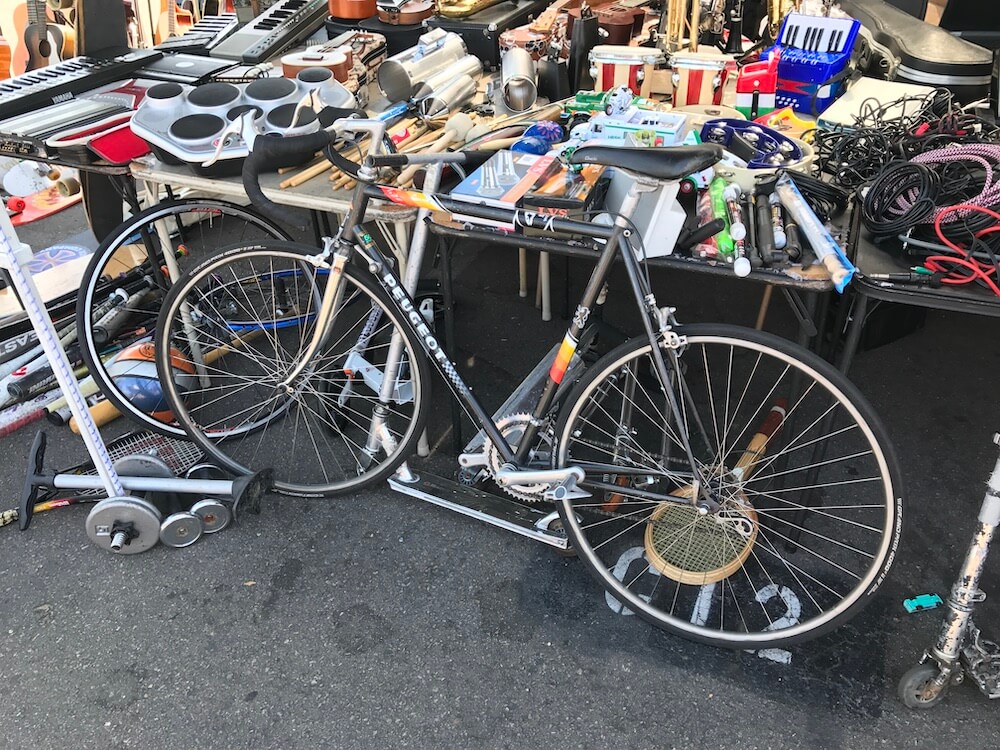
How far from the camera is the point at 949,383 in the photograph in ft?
9.95

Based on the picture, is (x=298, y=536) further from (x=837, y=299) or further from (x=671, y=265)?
(x=837, y=299)

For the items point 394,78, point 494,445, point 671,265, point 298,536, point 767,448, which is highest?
point 394,78

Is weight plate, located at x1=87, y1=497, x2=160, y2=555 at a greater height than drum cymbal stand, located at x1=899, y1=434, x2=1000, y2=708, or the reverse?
drum cymbal stand, located at x1=899, y1=434, x2=1000, y2=708

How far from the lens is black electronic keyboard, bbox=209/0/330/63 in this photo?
10.9 feet

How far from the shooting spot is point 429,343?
2.20 m

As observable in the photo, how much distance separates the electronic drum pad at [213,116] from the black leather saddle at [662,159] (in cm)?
109

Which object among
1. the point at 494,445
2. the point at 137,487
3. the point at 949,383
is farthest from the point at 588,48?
the point at 137,487

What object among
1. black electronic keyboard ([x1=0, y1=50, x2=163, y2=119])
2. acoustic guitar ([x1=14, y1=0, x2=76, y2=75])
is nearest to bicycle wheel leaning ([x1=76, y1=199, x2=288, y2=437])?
black electronic keyboard ([x1=0, y1=50, x2=163, y2=119])

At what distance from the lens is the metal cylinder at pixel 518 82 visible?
2.64 m

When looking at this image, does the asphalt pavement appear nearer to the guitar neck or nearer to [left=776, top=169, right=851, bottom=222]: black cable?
[left=776, top=169, right=851, bottom=222]: black cable

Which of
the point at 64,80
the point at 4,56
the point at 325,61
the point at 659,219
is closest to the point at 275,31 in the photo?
the point at 325,61

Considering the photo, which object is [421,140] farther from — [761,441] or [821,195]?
[761,441]

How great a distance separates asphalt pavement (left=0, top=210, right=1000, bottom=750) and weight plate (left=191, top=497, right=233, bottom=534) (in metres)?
0.05

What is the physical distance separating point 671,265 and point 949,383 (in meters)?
1.80
